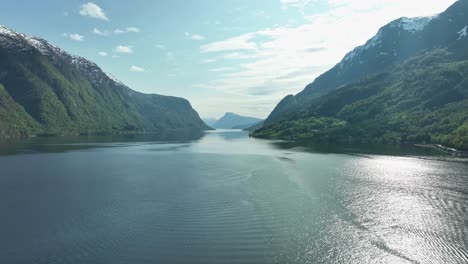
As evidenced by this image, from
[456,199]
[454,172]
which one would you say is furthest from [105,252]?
[454,172]

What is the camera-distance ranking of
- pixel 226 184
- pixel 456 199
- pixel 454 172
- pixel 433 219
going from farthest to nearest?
pixel 454 172 → pixel 226 184 → pixel 456 199 → pixel 433 219

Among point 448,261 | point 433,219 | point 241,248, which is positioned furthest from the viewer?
point 433,219

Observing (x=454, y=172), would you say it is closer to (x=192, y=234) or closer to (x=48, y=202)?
(x=192, y=234)

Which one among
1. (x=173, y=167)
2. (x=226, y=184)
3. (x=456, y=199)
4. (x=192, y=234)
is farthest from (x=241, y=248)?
(x=173, y=167)

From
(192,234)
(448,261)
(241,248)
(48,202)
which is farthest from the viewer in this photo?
(48,202)

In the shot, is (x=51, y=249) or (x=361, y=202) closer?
(x=51, y=249)

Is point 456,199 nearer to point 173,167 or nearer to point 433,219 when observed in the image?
point 433,219
